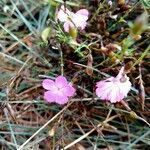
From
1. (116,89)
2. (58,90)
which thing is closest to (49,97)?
(58,90)

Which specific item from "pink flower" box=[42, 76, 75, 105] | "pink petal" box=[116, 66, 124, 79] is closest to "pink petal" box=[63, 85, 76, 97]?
"pink flower" box=[42, 76, 75, 105]

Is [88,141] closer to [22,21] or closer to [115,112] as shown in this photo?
[115,112]

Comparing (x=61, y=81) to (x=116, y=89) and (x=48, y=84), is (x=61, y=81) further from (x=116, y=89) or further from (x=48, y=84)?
(x=116, y=89)

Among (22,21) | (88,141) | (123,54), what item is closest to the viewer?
(123,54)

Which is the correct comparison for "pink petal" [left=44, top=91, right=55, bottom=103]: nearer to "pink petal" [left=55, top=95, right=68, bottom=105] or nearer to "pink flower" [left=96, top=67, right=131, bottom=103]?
"pink petal" [left=55, top=95, right=68, bottom=105]

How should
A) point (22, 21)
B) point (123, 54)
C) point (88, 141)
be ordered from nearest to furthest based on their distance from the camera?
point (123, 54), point (88, 141), point (22, 21)

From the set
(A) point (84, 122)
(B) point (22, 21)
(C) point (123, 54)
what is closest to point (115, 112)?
(A) point (84, 122)
